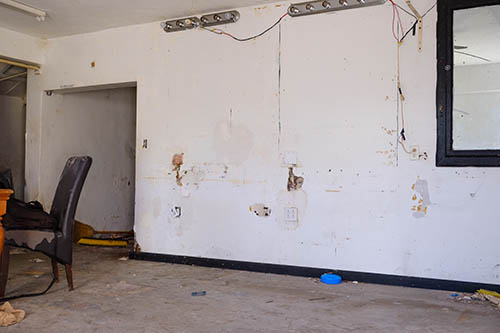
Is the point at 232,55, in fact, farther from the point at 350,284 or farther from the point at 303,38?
the point at 350,284

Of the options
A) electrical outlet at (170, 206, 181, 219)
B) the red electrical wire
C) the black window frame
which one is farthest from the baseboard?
the red electrical wire

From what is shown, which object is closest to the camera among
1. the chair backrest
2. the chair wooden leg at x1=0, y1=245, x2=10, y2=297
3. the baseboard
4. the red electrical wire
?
the chair wooden leg at x1=0, y1=245, x2=10, y2=297

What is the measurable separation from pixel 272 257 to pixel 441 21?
243 cm

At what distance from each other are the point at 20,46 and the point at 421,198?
4663mm

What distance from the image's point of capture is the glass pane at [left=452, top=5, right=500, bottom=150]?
3.25 metres

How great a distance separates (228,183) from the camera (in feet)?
13.8

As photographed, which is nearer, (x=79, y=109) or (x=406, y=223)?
(x=406, y=223)

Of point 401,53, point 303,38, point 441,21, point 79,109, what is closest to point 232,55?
point 303,38

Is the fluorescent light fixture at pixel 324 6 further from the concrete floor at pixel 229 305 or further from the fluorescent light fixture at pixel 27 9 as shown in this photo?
the fluorescent light fixture at pixel 27 9

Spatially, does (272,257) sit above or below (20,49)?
below

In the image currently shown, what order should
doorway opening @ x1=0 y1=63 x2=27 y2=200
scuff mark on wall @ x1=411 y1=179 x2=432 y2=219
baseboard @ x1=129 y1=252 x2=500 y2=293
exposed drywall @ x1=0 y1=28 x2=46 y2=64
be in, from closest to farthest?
baseboard @ x1=129 y1=252 x2=500 y2=293 < scuff mark on wall @ x1=411 y1=179 x2=432 y2=219 < exposed drywall @ x1=0 y1=28 x2=46 y2=64 < doorway opening @ x1=0 y1=63 x2=27 y2=200

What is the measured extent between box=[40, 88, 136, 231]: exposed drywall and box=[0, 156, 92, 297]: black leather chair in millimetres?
2355

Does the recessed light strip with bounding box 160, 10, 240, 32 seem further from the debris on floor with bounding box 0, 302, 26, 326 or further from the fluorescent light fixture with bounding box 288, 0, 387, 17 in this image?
the debris on floor with bounding box 0, 302, 26, 326

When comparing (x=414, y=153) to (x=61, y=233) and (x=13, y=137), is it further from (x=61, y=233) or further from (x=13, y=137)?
(x=13, y=137)
